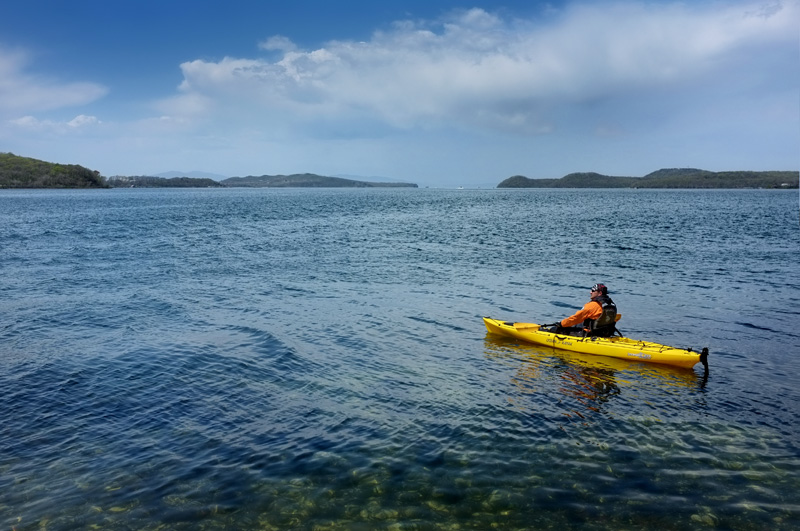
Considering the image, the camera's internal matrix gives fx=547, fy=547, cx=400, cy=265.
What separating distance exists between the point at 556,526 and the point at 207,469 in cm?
721

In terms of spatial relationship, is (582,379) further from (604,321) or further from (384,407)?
(384,407)

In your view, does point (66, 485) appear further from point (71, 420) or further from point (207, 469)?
point (71, 420)

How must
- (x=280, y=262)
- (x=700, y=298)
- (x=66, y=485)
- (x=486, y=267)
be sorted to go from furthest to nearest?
(x=280, y=262) → (x=486, y=267) → (x=700, y=298) → (x=66, y=485)

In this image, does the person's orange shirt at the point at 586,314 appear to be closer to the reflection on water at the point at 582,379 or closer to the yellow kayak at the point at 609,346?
the yellow kayak at the point at 609,346

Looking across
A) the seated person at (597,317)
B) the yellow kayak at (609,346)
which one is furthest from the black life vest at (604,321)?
the yellow kayak at (609,346)

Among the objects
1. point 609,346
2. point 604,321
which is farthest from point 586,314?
point 609,346

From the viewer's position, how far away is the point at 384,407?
15102 mm

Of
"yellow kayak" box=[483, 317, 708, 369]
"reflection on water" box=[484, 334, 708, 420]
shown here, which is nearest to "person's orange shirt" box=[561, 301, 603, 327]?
"yellow kayak" box=[483, 317, 708, 369]

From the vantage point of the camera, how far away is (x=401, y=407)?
49.5ft

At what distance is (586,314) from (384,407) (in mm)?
9449

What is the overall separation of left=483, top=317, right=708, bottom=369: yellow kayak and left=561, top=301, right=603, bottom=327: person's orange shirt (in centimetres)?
57

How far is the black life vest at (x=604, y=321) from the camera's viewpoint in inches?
801

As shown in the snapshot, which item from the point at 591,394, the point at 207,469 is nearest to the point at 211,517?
the point at 207,469

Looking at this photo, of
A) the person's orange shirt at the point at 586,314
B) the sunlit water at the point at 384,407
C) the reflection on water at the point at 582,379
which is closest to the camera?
the sunlit water at the point at 384,407
